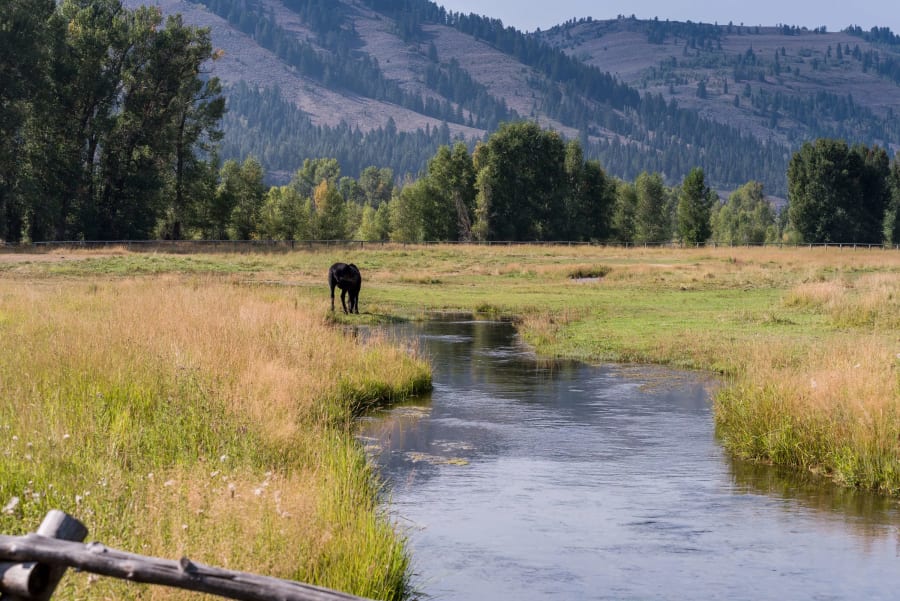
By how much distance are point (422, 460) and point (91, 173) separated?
259ft

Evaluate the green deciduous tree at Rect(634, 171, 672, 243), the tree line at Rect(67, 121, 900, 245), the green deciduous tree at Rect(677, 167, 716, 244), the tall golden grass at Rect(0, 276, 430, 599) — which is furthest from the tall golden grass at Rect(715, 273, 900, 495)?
the green deciduous tree at Rect(634, 171, 672, 243)

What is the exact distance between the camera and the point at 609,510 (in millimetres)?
14227

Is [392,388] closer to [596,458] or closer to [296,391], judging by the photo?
[296,391]

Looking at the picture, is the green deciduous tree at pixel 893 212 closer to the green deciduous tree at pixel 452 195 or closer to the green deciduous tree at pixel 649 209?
the green deciduous tree at pixel 649 209

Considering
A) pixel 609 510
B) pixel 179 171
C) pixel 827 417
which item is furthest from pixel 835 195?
pixel 609 510

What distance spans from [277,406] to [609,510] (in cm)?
507

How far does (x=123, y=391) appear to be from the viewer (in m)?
15.4

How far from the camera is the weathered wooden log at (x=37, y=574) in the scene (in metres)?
6.02

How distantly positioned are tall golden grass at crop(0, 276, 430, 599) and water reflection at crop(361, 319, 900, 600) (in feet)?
3.53

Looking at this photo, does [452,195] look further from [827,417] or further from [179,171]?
[827,417]

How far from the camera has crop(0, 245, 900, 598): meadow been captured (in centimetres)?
982

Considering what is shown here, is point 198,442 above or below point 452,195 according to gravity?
below

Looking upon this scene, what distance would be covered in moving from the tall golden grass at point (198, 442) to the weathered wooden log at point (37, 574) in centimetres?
214

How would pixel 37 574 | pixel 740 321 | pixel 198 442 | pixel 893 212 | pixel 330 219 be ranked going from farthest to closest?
pixel 893 212 → pixel 330 219 → pixel 740 321 → pixel 198 442 → pixel 37 574
